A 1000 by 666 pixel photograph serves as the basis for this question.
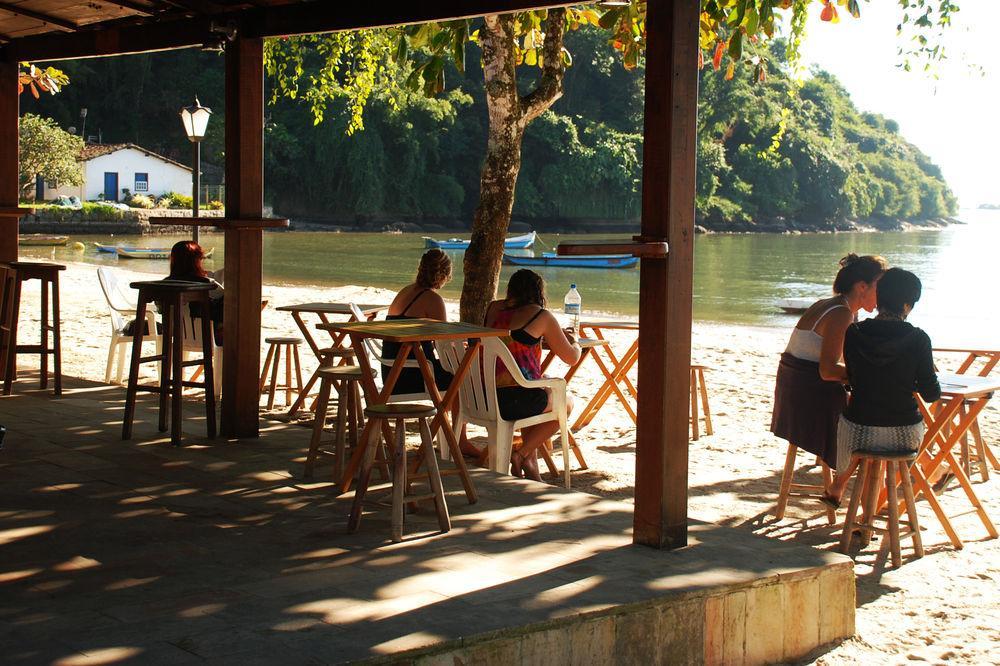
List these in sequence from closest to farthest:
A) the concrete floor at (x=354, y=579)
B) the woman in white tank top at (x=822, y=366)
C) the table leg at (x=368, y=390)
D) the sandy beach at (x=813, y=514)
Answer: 1. the concrete floor at (x=354, y=579)
2. the sandy beach at (x=813, y=514)
3. the table leg at (x=368, y=390)
4. the woman in white tank top at (x=822, y=366)

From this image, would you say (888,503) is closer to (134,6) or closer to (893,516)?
(893,516)

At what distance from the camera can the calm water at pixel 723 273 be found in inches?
1055

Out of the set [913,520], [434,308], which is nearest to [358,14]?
[434,308]

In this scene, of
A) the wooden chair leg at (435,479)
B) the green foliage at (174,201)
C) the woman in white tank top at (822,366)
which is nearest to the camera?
the wooden chair leg at (435,479)

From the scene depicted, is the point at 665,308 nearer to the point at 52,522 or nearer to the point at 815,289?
the point at 52,522

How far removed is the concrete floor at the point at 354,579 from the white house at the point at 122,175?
54361mm

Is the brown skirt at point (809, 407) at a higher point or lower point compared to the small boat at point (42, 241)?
lower

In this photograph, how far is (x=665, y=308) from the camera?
385 cm

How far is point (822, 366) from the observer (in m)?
5.20

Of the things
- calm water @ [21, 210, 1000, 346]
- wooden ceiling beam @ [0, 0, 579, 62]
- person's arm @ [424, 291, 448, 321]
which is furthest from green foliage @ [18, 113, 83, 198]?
person's arm @ [424, 291, 448, 321]

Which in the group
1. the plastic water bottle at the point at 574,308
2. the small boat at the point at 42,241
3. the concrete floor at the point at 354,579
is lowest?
the concrete floor at the point at 354,579

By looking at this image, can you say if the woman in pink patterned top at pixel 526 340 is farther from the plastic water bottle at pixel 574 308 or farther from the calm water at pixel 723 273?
the calm water at pixel 723 273

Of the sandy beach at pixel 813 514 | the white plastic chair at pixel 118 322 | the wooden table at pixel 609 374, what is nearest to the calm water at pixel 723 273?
the sandy beach at pixel 813 514

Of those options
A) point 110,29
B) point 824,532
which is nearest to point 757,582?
point 824,532
